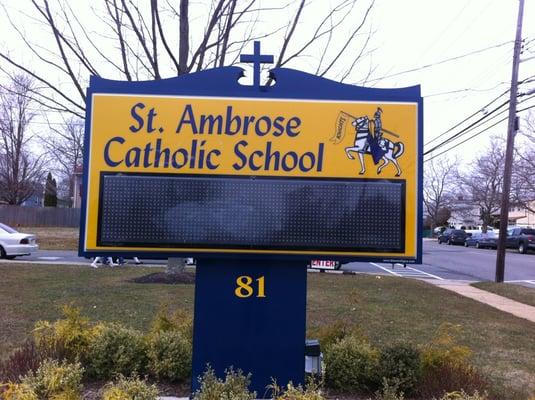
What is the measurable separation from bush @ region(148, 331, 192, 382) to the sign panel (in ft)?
3.85

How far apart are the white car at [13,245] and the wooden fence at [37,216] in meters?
26.6

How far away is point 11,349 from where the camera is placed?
5.86 meters

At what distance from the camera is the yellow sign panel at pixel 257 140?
3951 millimetres

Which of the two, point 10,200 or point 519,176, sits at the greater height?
point 519,176

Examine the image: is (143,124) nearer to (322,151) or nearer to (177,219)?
(177,219)

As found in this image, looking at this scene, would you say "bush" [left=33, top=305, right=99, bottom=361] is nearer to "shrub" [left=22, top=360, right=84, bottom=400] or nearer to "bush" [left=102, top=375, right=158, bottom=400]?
"shrub" [left=22, top=360, right=84, bottom=400]

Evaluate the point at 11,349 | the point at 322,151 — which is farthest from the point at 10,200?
the point at 322,151

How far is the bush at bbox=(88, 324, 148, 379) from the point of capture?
15.0ft

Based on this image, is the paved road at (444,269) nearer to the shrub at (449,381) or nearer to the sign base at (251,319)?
the shrub at (449,381)

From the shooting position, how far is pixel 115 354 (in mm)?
4598

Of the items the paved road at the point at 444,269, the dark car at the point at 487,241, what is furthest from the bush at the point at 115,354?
the dark car at the point at 487,241

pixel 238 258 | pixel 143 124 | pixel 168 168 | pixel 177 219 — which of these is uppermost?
pixel 143 124

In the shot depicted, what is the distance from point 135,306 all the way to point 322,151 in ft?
19.4

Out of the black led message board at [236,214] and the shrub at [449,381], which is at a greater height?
the black led message board at [236,214]
